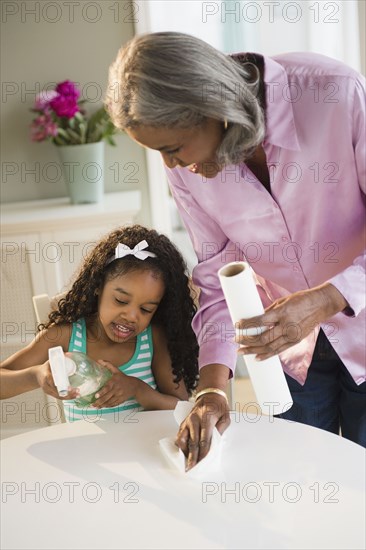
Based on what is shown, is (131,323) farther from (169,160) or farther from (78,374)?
(169,160)

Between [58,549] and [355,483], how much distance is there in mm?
505

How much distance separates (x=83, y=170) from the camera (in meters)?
3.09

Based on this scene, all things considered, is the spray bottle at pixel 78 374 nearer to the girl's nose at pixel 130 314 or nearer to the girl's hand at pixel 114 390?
the girl's hand at pixel 114 390

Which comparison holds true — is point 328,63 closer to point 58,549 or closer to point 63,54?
point 58,549

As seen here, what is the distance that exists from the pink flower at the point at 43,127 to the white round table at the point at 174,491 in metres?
1.70

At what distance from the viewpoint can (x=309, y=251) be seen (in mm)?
1562

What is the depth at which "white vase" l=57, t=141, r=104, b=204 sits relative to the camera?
307 cm

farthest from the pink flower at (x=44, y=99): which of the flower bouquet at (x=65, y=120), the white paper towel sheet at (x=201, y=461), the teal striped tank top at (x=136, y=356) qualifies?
the white paper towel sheet at (x=201, y=461)

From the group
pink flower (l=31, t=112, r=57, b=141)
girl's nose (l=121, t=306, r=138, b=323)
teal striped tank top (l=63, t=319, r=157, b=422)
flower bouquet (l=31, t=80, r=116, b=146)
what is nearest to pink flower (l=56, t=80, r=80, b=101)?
flower bouquet (l=31, t=80, r=116, b=146)

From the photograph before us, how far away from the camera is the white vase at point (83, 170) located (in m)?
3.07

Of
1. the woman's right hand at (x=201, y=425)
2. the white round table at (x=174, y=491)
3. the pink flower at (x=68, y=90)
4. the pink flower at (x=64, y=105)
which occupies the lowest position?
the white round table at (x=174, y=491)

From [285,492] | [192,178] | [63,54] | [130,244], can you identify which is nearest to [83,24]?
[63,54]

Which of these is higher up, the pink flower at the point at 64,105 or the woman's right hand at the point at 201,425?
the pink flower at the point at 64,105

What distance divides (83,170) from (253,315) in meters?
1.92
